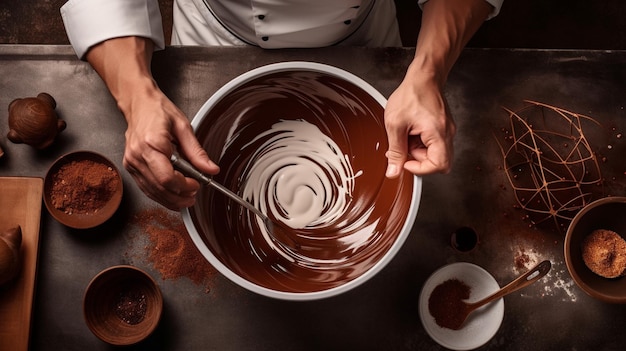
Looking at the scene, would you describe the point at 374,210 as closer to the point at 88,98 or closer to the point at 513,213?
the point at 513,213

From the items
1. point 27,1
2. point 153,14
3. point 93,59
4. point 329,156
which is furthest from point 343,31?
point 27,1

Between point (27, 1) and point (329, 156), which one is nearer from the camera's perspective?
point (329, 156)

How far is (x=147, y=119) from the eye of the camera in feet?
3.10

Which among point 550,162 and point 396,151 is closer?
point 396,151

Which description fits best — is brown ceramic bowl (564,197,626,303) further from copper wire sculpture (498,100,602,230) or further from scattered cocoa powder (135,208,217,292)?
scattered cocoa powder (135,208,217,292)

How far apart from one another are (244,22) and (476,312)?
2.56ft

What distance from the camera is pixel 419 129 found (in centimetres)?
96

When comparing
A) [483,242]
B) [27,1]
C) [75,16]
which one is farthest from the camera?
[27,1]

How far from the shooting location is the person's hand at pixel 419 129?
0.95 metres

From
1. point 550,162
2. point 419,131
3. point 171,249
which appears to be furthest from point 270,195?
point 550,162

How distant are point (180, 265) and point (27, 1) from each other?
51.1 inches

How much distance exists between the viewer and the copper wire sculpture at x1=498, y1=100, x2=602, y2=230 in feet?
3.84

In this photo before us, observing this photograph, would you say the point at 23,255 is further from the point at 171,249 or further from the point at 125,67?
the point at 125,67

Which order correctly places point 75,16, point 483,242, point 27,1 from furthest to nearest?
point 27,1, point 483,242, point 75,16
